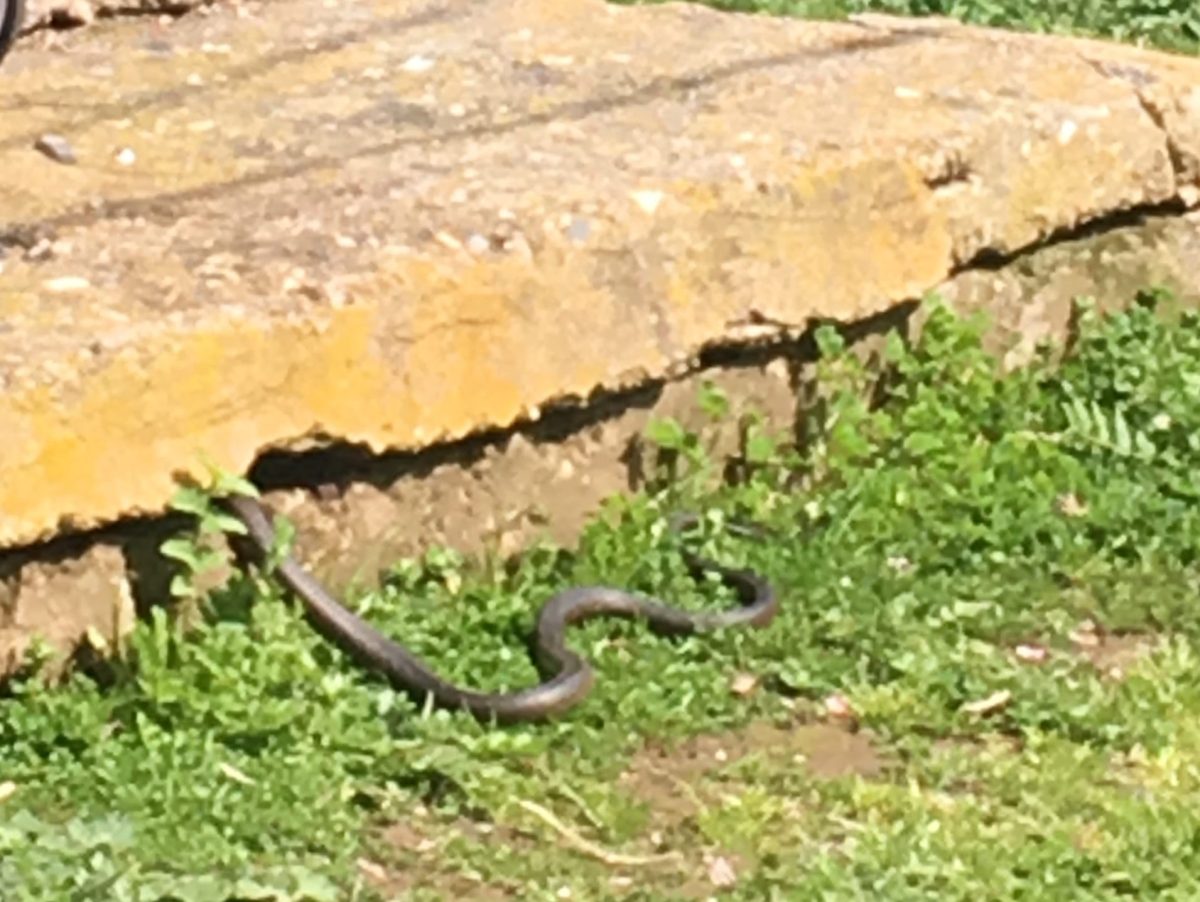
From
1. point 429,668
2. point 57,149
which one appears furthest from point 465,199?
point 429,668

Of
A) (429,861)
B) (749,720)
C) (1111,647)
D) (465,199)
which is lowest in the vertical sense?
(1111,647)

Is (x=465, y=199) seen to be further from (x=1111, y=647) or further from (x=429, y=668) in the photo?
(x=1111, y=647)

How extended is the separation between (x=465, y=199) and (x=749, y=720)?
124 cm

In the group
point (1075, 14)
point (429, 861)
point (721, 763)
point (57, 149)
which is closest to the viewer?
point (429, 861)

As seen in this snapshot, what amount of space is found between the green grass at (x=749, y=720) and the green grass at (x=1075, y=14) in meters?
2.71

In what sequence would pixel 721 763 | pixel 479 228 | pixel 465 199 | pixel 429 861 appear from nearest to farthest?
pixel 429 861
pixel 721 763
pixel 479 228
pixel 465 199

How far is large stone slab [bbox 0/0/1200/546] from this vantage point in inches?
192

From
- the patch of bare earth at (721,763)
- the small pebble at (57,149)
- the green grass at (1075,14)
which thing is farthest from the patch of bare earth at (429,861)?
the green grass at (1075,14)

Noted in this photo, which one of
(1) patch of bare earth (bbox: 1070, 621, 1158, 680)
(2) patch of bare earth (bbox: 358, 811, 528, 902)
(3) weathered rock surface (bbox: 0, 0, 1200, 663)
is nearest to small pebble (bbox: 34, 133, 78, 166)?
(3) weathered rock surface (bbox: 0, 0, 1200, 663)

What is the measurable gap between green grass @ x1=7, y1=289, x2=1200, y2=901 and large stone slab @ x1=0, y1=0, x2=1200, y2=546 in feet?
1.00

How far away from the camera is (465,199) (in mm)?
5574

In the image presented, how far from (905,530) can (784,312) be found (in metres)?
0.55

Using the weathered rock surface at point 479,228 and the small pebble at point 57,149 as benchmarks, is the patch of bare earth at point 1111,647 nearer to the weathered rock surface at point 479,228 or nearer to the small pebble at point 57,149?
the weathered rock surface at point 479,228

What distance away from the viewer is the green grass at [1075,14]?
29.0 ft
